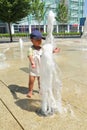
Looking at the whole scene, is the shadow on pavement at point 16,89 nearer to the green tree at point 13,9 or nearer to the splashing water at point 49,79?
the splashing water at point 49,79

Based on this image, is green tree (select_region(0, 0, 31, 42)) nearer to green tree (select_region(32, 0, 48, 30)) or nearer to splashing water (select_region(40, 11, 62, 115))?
green tree (select_region(32, 0, 48, 30))

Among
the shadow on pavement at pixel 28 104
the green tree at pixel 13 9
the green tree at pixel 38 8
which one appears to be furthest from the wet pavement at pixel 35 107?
the green tree at pixel 38 8

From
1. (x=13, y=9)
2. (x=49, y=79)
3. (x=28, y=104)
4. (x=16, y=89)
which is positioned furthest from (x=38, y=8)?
(x=49, y=79)

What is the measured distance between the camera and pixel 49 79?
361cm

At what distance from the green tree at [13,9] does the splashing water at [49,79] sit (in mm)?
21196

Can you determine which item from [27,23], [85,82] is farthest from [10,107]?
[27,23]

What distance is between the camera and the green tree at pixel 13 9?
23.9 metres

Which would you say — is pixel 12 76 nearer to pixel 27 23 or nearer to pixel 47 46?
pixel 47 46

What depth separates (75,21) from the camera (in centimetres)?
7088

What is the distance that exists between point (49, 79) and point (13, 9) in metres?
22.0

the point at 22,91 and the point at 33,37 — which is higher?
the point at 33,37

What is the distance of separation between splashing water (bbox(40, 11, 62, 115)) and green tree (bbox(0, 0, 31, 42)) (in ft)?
69.5

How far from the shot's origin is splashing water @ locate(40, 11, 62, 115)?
11.7 ft

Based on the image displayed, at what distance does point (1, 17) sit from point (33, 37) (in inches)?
866
